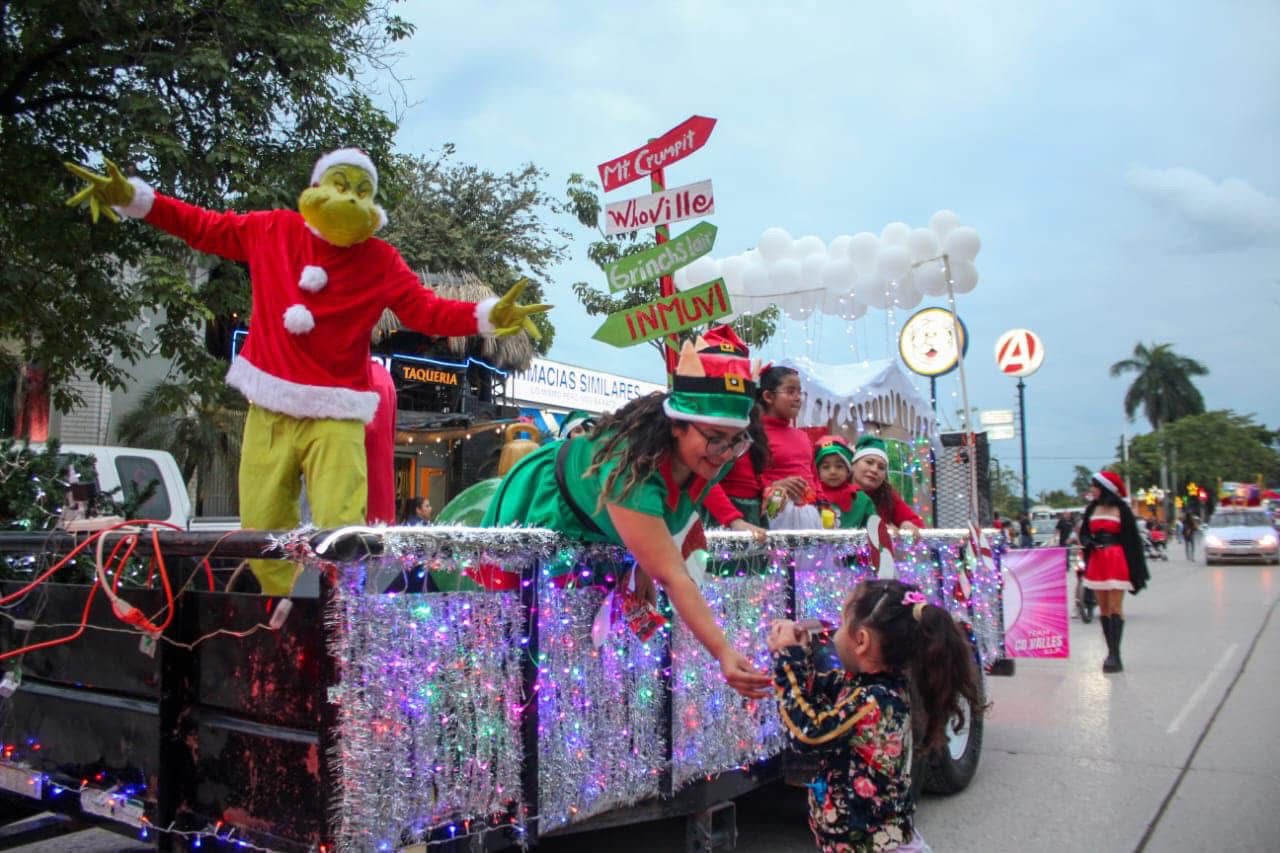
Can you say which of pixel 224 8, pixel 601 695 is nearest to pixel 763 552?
pixel 601 695

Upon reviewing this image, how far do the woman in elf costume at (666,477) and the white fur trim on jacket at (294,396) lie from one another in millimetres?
941

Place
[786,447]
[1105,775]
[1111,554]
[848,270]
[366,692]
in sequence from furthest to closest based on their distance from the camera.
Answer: [848,270]
[1111,554]
[786,447]
[1105,775]
[366,692]

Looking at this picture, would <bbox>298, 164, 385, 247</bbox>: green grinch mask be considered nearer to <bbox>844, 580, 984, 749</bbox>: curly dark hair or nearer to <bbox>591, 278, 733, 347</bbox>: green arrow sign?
<bbox>591, 278, 733, 347</bbox>: green arrow sign

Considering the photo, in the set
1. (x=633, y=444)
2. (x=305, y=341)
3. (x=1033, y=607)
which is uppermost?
(x=305, y=341)

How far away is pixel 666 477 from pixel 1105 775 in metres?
3.93

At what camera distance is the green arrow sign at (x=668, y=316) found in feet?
16.0

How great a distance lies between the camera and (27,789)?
2.83 meters

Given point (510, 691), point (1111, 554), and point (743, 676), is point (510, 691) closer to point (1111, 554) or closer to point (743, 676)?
point (743, 676)

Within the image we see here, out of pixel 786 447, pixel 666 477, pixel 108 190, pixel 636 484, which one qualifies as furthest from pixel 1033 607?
pixel 108 190

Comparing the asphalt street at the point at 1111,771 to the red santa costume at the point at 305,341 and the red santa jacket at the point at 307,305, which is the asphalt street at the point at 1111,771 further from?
the red santa jacket at the point at 307,305

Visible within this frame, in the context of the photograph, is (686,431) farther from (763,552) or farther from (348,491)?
(348,491)

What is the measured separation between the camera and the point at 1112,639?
8664mm

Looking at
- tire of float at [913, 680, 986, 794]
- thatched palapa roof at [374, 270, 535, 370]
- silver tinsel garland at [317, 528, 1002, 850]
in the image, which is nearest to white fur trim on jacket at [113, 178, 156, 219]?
silver tinsel garland at [317, 528, 1002, 850]

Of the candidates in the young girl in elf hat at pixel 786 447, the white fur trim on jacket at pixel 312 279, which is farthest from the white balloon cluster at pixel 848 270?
the white fur trim on jacket at pixel 312 279
